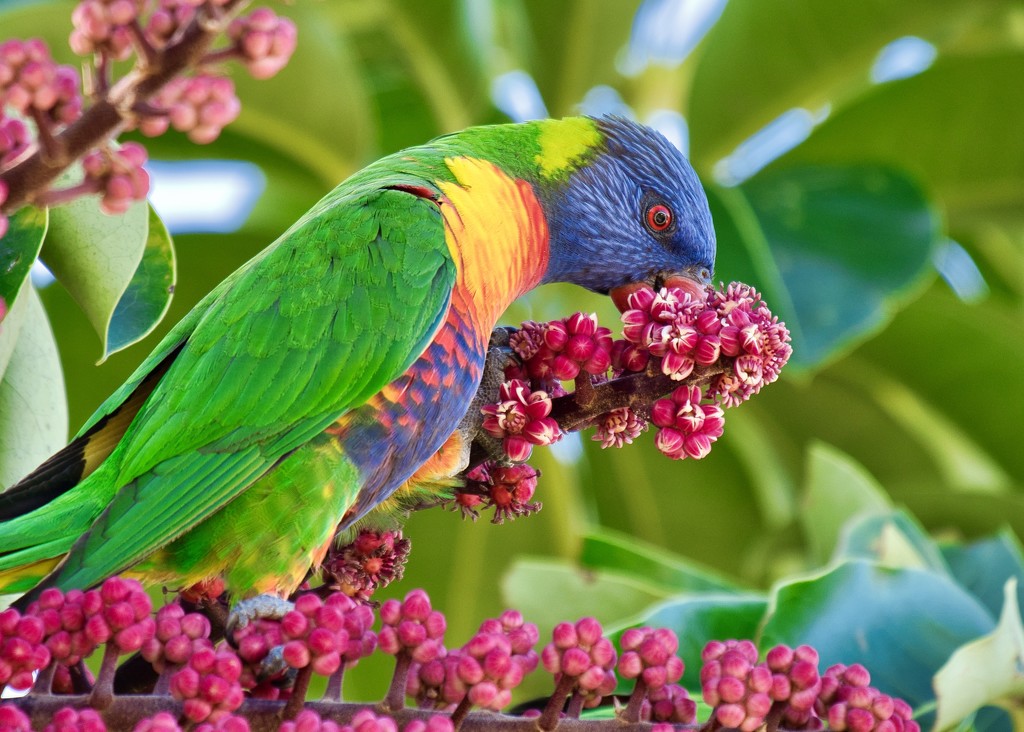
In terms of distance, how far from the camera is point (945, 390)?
377 centimetres

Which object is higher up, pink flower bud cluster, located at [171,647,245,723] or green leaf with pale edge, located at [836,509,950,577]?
green leaf with pale edge, located at [836,509,950,577]

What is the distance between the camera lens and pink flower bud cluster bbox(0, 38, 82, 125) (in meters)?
0.91

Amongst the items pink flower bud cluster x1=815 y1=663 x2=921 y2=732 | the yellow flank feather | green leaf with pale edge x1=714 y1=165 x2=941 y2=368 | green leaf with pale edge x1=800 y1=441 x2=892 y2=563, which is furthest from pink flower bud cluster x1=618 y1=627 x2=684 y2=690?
green leaf with pale edge x1=714 y1=165 x2=941 y2=368

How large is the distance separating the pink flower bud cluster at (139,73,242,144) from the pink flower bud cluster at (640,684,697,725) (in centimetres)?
93

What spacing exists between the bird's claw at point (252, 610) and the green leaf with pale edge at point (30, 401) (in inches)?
17.3

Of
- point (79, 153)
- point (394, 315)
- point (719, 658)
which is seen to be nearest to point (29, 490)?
point (394, 315)

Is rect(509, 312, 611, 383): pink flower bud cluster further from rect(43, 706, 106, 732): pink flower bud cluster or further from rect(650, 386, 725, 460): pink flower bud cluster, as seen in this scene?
rect(43, 706, 106, 732): pink flower bud cluster

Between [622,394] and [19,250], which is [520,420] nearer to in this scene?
[622,394]

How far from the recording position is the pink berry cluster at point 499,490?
177cm

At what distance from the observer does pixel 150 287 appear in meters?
1.77

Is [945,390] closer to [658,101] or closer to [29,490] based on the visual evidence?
[658,101]

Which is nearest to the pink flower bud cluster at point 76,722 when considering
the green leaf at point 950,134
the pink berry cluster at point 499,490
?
the pink berry cluster at point 499,490

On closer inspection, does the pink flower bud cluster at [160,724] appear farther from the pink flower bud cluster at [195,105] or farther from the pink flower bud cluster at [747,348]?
the pink flower bud cluster at [747,348]

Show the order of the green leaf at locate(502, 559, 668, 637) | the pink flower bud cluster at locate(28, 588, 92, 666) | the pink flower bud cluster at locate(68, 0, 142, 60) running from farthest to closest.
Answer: the green leaf at locate(502, 559, 668, 637) → the pink flower bud cluster at locate(28, 588, 92, 666) → the pink flower bud cluster at locate(68, 0, 142, 60)
